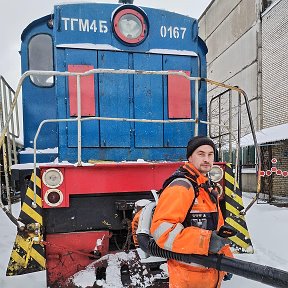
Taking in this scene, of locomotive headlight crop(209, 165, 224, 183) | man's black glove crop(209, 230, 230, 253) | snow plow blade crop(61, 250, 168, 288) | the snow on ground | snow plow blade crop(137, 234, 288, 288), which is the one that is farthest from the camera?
the snow on ground

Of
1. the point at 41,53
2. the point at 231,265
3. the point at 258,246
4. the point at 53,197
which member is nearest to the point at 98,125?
the point at 53,197

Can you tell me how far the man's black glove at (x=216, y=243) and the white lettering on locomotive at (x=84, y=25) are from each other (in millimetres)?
3441

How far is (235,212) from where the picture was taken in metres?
3.83

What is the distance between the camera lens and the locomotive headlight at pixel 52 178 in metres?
3.16

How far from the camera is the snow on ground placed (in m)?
3.80

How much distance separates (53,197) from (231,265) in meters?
2.09

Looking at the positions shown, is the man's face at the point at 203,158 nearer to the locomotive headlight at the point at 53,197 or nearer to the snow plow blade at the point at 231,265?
the snow plow blade at the point at 231,265

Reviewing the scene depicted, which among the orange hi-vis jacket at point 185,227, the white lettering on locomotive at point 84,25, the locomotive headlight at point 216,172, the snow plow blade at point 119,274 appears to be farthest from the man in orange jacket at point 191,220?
the white lettering on locomotive at point 84,25

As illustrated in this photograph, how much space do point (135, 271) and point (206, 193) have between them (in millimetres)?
1615

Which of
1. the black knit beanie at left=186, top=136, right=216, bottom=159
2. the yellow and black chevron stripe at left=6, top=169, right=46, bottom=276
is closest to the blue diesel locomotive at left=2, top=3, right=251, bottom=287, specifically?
the yellow and black chevron stripe at left=6, top=169, right=46, bottom=276

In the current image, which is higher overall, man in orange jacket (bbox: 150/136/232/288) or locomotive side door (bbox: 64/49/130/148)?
locomotive side door (bbox: 64/49/130/148)

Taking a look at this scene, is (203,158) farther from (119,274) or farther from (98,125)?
(98,125)

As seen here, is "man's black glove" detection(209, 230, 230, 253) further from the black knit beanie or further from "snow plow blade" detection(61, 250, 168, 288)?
"snow plow blade" detection(61, 250, 168, 288)

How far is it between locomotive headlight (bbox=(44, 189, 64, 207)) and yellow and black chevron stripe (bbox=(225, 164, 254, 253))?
78.2 inches
